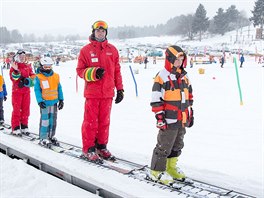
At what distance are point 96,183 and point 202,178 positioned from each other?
58.7 inches

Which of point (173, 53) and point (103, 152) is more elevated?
point (173, 53)

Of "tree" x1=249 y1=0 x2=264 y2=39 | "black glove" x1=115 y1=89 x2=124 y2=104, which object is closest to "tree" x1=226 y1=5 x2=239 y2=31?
"tree" x1=249 y1=0 x2=264 y2=39

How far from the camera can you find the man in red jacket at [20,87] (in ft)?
22.3

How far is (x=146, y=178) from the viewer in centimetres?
438

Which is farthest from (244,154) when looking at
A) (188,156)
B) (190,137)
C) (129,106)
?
(129,106)

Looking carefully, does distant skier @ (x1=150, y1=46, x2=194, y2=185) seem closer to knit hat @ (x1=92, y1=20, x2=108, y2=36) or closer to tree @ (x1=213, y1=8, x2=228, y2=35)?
knit hat @ (x1=92, y1=20, x2=108, y2=36)

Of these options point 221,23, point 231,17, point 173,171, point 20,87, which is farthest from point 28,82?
point 231,17

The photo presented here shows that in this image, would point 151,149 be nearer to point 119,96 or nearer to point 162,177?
→ point 119,96

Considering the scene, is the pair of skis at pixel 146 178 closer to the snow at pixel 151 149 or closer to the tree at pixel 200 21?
the snow at pixel 151 149

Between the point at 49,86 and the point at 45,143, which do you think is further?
the point at 45,143

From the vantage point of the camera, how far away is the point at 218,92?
48.4 ft

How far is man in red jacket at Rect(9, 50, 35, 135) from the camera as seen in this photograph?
6.79m

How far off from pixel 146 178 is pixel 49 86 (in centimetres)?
263

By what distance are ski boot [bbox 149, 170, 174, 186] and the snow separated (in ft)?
0.67
